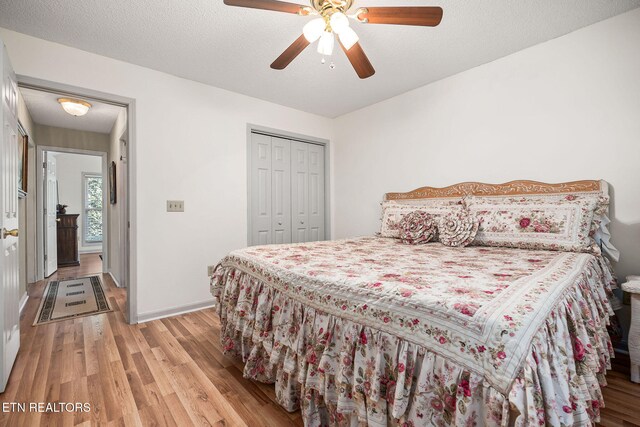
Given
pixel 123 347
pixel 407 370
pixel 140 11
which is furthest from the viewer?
pixel 123 347

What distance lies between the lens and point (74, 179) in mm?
6934

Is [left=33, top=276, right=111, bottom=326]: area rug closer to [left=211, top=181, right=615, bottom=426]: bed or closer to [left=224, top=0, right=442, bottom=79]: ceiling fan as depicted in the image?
[left=211, top=181, right=615, bottom=426]: bed

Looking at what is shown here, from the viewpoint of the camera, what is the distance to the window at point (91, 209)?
7.16 meters

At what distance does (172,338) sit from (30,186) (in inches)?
137

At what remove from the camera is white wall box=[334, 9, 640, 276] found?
2010mm

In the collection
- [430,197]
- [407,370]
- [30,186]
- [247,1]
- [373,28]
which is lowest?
[407,370]

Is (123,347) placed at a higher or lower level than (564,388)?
lower

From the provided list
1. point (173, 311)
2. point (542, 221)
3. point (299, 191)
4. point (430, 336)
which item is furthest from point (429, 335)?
point (299, 191)

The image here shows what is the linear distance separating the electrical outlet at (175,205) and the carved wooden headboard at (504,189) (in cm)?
233

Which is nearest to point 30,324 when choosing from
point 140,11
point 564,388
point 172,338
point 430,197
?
point 172,338

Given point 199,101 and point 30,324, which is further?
point 199,101

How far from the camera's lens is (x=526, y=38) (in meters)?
2.29

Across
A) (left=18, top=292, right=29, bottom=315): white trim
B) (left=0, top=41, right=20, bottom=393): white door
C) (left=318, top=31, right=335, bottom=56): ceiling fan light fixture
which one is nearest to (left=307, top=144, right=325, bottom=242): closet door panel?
(left=318, top=31, right=335, bottom=56): ceiling fan light fixture

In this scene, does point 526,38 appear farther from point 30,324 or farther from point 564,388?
point 30,324
